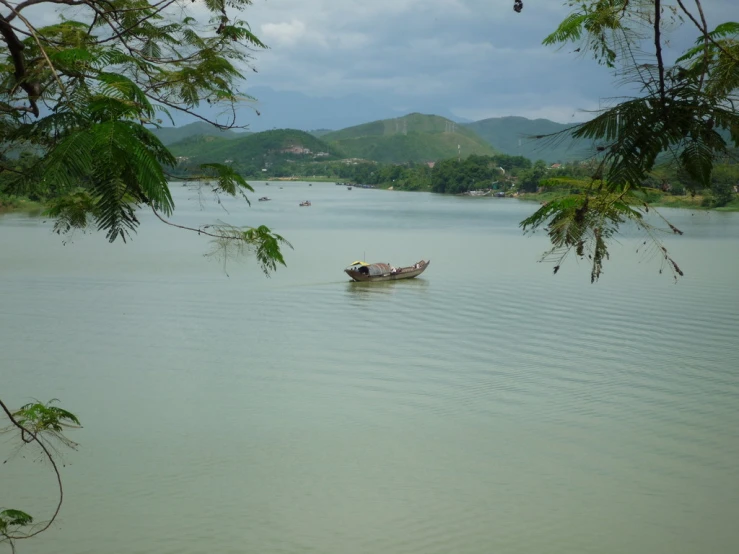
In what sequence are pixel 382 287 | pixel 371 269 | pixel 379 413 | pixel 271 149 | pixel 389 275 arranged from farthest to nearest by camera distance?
pixel 271 149 < pixel 389 275 < pixel 371 269 < pixel 382 287 < pixel 379 413

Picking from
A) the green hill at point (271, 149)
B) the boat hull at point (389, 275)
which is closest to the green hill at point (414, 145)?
the green hill at point (271, 149)

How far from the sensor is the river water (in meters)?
6.62

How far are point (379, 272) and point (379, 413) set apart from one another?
37.1ft

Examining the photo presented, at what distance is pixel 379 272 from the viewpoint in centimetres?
2052

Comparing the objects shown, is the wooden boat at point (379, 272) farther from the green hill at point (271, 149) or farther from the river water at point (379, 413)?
the green hill at point (271, 149)

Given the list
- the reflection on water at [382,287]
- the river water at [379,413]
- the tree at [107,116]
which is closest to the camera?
the tree at [107,116]

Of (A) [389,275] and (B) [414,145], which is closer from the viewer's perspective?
(A) [389,275]

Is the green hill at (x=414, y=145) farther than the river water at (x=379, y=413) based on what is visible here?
Yes

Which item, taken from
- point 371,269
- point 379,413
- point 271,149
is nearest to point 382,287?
point 371,269

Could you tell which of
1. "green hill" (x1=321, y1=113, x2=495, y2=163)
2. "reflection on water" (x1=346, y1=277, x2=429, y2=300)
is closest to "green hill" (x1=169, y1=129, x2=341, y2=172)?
"green hill" (x1=321, y1=113, x2=495, y2=163)

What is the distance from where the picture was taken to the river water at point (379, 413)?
662 centimetres

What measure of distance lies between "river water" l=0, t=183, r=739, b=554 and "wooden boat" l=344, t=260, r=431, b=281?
972 mm

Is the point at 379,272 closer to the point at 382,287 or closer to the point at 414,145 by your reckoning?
the point at 382,287

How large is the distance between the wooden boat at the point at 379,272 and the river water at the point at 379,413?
38.3 inches
